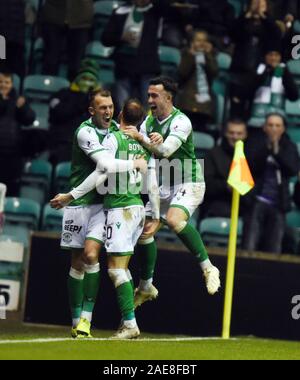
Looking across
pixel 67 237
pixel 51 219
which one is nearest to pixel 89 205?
pixel 67 237

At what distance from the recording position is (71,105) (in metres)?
16.6

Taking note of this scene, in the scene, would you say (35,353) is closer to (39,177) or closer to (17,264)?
(17,264)

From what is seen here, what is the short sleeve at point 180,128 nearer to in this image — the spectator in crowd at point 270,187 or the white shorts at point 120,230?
the white shorts at point 120,230

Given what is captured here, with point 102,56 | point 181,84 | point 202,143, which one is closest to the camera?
point 202,143

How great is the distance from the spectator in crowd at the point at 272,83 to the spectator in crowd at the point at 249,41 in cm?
13

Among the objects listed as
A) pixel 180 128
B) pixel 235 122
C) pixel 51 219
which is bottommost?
pixel 51 219

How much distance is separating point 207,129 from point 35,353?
25.2 ft

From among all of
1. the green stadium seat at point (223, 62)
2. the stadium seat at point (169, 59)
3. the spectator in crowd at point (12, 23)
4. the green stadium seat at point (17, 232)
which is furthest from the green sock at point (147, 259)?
the green stadium seat at point (223, 62)

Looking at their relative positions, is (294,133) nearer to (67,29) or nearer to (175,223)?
(67,29)

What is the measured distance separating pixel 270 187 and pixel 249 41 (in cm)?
239

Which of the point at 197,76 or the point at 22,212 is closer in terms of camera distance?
the point at 22,212

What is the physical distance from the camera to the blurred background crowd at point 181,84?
1639cm
